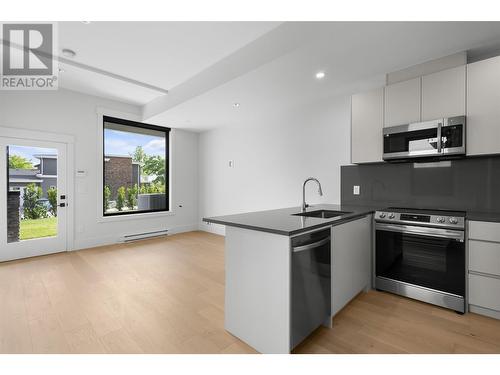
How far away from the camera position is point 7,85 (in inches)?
141

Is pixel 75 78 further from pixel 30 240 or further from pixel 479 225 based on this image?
pixel 479 225

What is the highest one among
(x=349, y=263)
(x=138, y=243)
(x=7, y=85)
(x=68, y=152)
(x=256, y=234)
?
(x=7, y=85)

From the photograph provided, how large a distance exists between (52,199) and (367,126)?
499 centimetres

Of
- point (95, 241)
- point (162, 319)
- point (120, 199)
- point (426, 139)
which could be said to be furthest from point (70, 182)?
point (426, 139)

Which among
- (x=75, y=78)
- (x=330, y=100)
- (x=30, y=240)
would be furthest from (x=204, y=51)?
(x=30, y=240)

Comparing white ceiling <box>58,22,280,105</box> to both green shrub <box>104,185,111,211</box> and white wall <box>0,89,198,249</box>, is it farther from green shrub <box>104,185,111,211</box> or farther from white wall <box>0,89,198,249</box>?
green shrub <box>104,185,111,211</box>

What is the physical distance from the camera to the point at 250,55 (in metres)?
2.65

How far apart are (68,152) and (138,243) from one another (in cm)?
207

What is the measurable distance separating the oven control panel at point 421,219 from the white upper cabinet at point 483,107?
68 centimetres

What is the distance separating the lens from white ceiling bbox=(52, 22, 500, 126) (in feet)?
6.82

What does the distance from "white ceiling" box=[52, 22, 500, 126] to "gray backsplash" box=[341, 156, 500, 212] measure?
1139 mm

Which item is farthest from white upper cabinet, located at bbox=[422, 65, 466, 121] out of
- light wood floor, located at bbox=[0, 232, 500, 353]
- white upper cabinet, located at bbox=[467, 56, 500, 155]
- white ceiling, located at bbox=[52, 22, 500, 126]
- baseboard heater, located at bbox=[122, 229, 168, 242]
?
baseboard heater, located at bbox=[122, 229, 168, 242]

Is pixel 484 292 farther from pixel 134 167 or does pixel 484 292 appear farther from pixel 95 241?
pixel 134 167

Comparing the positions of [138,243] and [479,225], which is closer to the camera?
[479,225]
